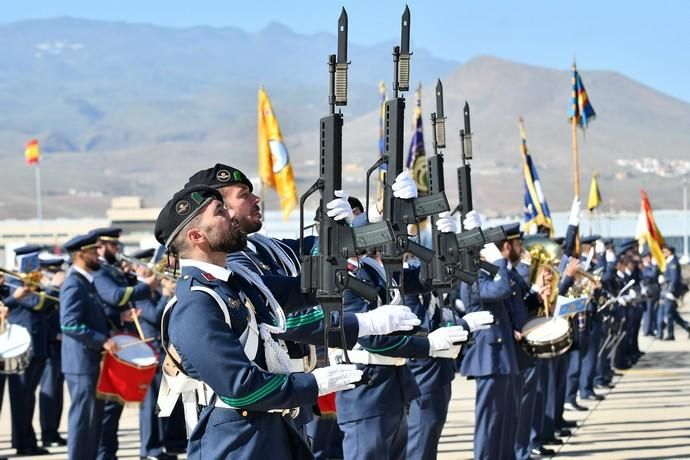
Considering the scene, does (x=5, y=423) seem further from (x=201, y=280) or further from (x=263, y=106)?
(x=201, y=280)

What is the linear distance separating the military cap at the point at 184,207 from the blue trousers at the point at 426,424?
12.3 feet

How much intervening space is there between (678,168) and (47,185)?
287 feet

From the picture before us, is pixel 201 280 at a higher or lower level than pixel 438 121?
lower

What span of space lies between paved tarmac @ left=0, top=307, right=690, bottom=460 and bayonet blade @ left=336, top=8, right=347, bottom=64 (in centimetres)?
617

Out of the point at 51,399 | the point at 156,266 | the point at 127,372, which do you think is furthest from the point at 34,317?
the point at 127,372

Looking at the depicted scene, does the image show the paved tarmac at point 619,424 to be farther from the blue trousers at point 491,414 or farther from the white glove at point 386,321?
the white glove at point 386,321

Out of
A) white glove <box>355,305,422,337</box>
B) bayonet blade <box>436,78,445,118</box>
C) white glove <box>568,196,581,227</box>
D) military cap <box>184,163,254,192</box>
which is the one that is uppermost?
bayonet blade <box>436,78,445,118</box>

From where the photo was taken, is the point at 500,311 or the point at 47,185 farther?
the point at 47,185

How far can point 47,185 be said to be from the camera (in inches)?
7677

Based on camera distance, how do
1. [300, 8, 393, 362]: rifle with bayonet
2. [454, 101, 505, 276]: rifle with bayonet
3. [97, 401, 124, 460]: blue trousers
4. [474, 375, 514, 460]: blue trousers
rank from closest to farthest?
[300, 8, 393, 362]: rifle with bayonet
[454, 101, 505, 276]: rifle with bayonet
[474, 375, 514, 460]: blue trousers
[97, 401, 124, 460]: blue trousers

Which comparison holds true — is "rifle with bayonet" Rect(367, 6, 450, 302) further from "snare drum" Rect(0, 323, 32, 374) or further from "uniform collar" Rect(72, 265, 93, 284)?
"snare drum" Rect(0, 323, 32, 374)

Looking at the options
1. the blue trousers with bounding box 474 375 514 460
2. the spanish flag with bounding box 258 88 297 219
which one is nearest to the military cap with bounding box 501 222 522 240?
the blue trousers with bounding box 474 375 514 460

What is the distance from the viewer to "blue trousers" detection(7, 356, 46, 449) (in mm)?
12281

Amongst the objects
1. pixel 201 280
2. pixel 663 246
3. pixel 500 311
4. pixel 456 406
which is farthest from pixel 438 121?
pixel 663 246
